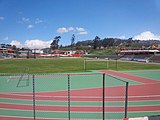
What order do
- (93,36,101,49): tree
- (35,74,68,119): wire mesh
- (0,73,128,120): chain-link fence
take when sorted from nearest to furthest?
(0,73,128,120): chain-link fence → (35,74,68,119): wire mesh → (93,36,101,49): tree

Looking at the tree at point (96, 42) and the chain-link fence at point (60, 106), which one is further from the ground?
the tree at point (96, 42)

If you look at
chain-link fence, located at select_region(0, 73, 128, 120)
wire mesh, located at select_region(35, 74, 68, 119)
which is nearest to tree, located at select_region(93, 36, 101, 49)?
wire mesh, located at select_region(35, 74, 68, 119)

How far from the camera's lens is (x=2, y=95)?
16.0m

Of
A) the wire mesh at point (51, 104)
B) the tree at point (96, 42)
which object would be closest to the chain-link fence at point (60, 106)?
the wire mesh at point (51, 104)

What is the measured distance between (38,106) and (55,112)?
1567 millimetres

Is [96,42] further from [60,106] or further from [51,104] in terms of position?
[60,106]

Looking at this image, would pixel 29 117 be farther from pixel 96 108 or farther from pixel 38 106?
pixel 96 108

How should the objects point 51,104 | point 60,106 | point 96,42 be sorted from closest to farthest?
point 60,106, point 51,104, point 96,42

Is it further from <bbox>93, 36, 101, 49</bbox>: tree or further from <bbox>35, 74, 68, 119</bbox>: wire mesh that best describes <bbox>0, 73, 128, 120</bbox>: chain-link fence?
<bbox>93, 36, 101, 49</bbox>: tree

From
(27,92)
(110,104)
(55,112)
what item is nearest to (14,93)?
(27,92)

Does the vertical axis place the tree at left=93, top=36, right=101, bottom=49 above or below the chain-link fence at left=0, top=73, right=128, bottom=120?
above

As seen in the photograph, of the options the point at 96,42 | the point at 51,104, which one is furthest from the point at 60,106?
the point at 96,42

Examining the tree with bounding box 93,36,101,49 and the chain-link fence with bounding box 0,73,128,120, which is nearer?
the chain-link fence with bounding box 0,73,128,120

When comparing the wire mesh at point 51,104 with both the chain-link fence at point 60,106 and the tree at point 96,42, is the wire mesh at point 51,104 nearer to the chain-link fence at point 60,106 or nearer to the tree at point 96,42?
the chain-link fence at point 60,106
